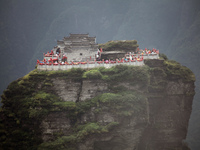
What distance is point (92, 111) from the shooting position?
29219 mm

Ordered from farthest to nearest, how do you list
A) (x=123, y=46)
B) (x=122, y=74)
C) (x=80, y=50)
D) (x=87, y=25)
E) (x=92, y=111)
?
(x=87, y=25) < (x=123, y=46) < (x=80, y=50) < (x=122, y=74) < (x=92, y=111)

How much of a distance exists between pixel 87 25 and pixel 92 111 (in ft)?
261

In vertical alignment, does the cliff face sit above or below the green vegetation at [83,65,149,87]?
below

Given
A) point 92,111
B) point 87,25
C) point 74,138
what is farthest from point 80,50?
point 87,25

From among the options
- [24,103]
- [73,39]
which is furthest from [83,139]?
[73,39]

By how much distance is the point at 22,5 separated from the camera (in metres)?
106

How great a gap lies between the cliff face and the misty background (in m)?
46.7

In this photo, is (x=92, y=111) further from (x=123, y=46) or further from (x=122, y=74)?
(x=123, y=46)

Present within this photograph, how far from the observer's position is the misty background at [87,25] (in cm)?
8675

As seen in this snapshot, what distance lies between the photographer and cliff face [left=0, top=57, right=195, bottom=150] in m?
27.4

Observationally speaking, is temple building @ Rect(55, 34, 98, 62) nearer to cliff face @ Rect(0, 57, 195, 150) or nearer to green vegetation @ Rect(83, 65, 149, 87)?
cliff face @ Rect(0, 57, 195, 150)

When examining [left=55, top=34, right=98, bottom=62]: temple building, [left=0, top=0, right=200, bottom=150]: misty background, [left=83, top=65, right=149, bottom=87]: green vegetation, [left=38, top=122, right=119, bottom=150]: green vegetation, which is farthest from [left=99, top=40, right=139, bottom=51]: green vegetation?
[left=0, top=0, right=200, bottom=150]: misty background

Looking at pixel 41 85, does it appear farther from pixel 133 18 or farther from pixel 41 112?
pixel 133 18

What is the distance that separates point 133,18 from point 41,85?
76.5 meters
